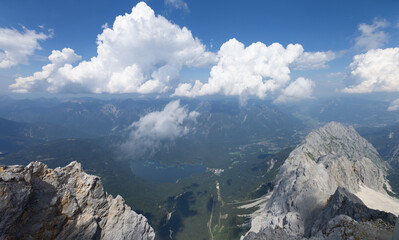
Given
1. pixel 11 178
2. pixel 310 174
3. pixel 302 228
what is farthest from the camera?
pixel 310 174

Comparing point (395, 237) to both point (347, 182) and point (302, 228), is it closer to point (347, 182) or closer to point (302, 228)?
point (302, 228)

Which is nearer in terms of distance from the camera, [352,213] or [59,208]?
[59,208]

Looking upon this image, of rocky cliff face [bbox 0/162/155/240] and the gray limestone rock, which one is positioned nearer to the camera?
rocky cliff face [bbox 0/162/155/240]

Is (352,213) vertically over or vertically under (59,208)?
under

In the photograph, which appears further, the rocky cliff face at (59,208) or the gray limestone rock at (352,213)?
the gray limestone rock at (352,213)

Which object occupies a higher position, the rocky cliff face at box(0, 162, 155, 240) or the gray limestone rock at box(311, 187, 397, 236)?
the rocky cliff face at box(0, 162, 155, 240)

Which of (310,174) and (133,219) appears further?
(310,174)

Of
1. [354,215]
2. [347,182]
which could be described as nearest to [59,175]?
[354,215]

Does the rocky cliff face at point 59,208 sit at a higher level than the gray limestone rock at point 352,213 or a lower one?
higher
